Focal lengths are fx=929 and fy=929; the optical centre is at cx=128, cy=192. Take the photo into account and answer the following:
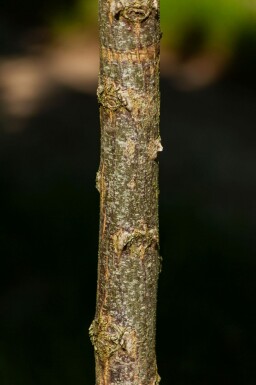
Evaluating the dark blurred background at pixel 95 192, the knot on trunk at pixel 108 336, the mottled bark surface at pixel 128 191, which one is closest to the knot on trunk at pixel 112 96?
the mottled bark surface at pixel 128 191

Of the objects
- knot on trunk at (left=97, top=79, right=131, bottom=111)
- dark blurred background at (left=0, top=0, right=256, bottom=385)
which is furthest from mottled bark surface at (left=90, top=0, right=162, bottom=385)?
dark blurred background at (left=0, top=0, right=256, bottom=385)

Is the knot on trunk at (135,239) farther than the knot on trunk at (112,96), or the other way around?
the knot on trunk at (135,239)

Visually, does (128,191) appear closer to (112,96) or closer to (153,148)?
(153,148)

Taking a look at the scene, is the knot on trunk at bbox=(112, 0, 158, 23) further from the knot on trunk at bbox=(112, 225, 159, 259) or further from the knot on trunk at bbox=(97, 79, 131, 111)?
the knot on trunk at bbox=(112, 225, 159, 259)
